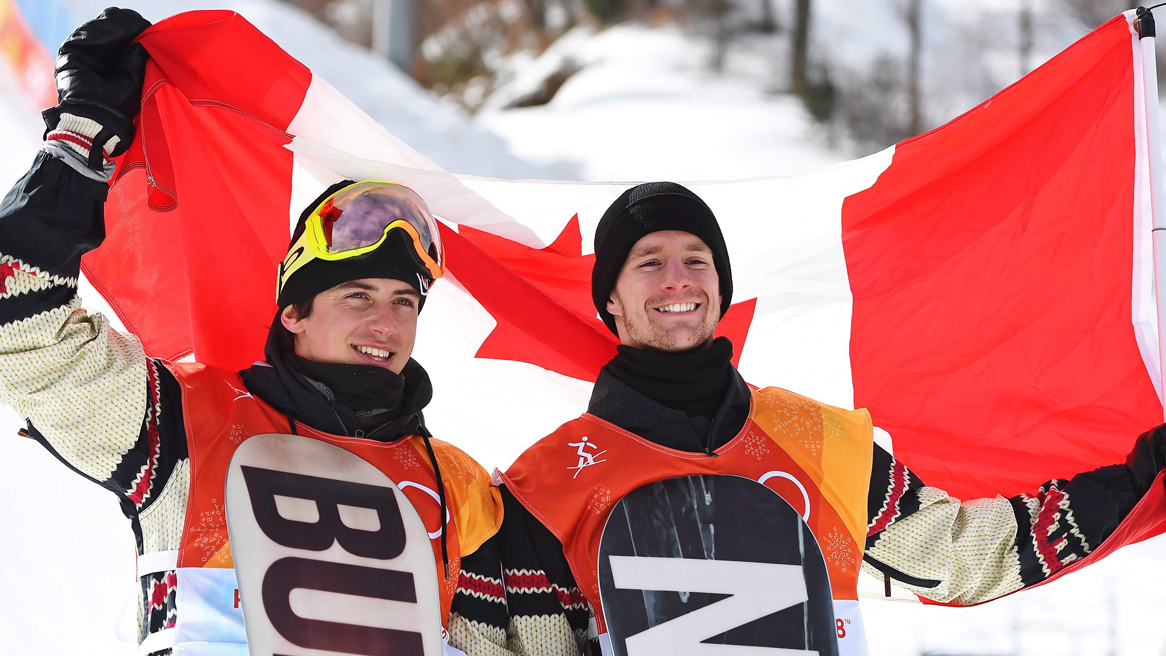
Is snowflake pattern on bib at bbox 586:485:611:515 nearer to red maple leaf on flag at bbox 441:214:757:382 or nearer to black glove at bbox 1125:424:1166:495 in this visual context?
red maple leaf on flag at bbox 441:214:757:382

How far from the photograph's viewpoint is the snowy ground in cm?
350

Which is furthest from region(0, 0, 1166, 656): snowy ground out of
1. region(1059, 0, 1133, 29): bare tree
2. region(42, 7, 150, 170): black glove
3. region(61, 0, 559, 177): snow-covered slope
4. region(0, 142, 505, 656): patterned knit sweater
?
region(1059, 0, 1133, 29): bare tree

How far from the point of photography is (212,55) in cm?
277

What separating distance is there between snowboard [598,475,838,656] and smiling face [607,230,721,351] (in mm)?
369

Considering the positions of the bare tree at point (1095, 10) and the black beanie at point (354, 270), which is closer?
the black beanie at point (354, 270)

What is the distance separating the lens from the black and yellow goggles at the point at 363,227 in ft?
8.43

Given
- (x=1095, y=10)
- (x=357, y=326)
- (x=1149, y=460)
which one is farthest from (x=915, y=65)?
(x=357, y=326)

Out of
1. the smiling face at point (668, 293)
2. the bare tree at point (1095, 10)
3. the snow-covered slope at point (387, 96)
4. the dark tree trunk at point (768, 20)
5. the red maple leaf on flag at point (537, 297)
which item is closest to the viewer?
the smiling face at point (668, 293)

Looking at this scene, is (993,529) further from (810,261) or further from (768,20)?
(768,20)

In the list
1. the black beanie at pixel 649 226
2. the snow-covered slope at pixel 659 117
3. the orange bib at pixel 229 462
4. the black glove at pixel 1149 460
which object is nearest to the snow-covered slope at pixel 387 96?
the snow-covered slope at pixel 659 117

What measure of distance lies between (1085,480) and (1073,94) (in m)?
1.05

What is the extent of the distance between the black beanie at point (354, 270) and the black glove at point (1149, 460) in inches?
69.3

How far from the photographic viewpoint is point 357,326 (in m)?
2.54

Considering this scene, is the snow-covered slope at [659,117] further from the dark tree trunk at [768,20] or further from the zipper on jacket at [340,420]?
the zipper on jacket at [340,420]
